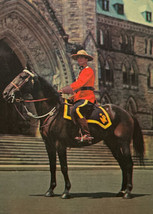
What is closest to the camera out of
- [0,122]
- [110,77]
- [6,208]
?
[6,208]

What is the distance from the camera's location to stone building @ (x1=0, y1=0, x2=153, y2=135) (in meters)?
16.4

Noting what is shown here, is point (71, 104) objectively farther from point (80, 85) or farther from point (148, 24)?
point (148, 24)

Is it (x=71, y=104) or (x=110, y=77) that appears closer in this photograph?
(x=71, y=104)

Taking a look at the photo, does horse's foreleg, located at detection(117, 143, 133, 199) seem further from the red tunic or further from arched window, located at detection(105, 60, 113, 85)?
arched window, located at detection(105, 60, 113, 85)

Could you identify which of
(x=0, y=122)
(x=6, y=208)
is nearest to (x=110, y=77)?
(x=0, y=122)

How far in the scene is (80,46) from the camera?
55.7 ft

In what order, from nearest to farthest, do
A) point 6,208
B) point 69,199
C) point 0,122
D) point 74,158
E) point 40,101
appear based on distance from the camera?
1. point 6,208
2. point 69,199
3. point 40,101
4. point 74,158
5. point 0,122

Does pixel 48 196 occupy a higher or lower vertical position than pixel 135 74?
lower

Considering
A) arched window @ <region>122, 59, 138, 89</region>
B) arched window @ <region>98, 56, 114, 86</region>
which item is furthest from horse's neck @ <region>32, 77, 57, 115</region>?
arched window @ <region>122, 59, 138, 89</region>

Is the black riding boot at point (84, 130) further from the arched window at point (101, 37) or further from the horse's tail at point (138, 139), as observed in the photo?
Result: the arched window at point (101, 37)

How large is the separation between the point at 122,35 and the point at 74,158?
8531 mm

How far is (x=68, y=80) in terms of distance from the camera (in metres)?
16.8

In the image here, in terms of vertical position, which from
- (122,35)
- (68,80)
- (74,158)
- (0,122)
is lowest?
(74,158)

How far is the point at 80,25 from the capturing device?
17453mm
